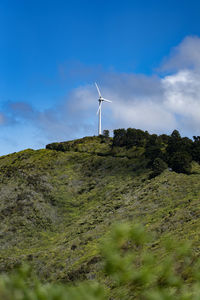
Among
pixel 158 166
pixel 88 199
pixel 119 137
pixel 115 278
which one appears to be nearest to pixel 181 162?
pixel 158 166

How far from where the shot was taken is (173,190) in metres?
44.7

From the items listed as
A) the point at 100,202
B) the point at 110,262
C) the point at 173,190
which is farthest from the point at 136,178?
the point at 110,262

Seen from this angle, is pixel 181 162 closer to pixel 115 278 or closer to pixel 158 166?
pixel 158 166

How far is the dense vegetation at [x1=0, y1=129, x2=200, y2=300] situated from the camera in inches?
1305

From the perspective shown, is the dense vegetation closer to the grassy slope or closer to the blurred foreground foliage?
the grassy slope

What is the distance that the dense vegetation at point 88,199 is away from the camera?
3316 centimetres

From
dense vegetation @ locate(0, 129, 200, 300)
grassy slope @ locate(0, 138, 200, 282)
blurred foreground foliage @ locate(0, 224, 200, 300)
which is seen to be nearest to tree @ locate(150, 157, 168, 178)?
dense vegetation @ locate(0, 129, 200, 300)

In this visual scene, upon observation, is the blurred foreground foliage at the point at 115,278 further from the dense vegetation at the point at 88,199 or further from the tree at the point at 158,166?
the tree at the point at 158,166

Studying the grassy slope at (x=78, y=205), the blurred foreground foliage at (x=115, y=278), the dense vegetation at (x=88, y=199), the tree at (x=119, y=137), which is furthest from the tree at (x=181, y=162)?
the blurred foreground foliage at (x=115, y=278)

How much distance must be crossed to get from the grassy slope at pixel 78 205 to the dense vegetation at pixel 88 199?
5.8 inches

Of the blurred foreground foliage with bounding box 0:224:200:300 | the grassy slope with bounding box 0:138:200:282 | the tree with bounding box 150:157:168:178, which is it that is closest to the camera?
the blurred foreground foliage with bounding box 0:224:200:300

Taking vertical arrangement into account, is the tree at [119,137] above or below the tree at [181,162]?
above

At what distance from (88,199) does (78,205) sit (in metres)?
1.93

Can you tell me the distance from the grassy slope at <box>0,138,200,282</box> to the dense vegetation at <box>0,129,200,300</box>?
15 cm
